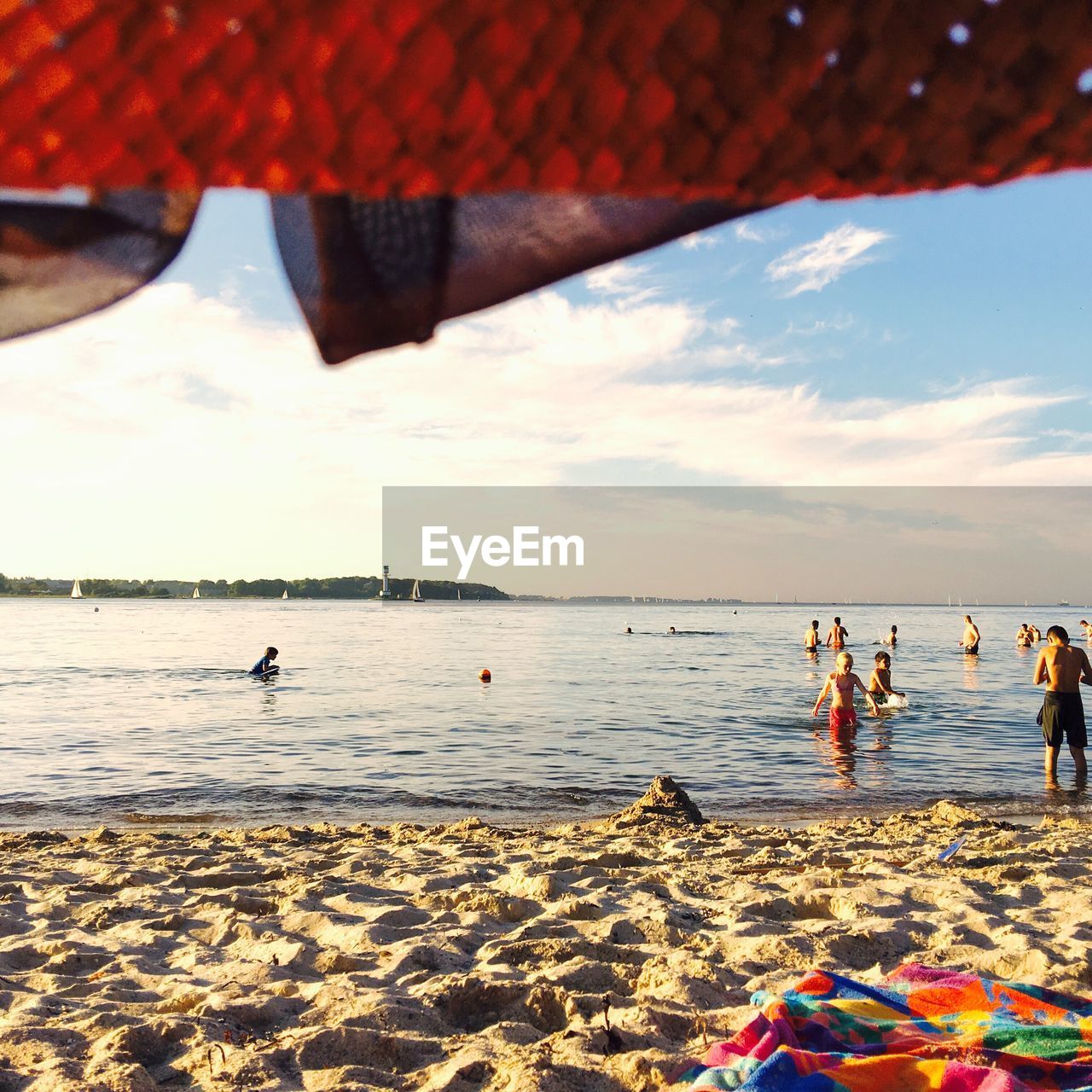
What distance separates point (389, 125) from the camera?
473 mm

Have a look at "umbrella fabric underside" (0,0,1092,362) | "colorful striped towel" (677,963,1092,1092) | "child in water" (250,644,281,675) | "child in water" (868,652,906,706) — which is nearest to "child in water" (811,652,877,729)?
"child in water" (868,652,906,706)

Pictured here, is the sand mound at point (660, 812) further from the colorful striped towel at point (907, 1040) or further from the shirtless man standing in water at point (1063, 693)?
the shirtless man standing in water at point (1063, 693)

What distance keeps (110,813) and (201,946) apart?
620cm

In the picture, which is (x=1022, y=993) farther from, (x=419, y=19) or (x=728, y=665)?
(x=728, y=665)

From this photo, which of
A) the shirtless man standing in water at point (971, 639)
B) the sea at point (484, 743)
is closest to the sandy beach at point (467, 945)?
the sea at point (484, 743)

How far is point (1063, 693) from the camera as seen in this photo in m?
11.6

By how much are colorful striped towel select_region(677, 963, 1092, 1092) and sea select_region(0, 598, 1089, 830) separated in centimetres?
636

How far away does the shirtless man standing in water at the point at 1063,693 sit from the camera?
11594 millimetres

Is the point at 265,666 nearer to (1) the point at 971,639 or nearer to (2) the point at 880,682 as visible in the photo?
(2) the point at 880,682

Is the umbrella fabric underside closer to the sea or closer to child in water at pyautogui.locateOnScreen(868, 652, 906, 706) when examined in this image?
the sea

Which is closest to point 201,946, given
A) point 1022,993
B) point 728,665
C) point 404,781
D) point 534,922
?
point 534,922

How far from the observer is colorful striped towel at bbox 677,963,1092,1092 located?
9.64ft

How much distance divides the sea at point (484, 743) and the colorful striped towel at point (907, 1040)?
20.9 feet

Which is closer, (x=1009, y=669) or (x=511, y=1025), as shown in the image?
(x=511, y=1025)
